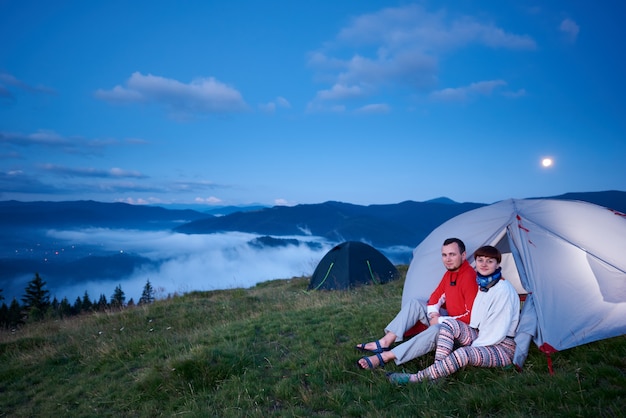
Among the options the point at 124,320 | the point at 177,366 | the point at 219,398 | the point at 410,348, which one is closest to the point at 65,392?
the point at 177,366

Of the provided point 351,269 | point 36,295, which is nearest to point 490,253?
point 351,269

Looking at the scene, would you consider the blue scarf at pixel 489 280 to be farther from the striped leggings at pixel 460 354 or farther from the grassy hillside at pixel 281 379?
the grassy hillside at pixel 281 379

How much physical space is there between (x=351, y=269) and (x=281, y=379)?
10.2 metres

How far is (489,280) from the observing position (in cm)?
448

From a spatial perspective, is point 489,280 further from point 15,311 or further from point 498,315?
point 15,311

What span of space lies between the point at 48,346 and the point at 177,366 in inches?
224

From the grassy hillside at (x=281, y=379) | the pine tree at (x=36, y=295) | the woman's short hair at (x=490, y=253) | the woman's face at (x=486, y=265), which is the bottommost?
the pine tree at (x=36, y=295)

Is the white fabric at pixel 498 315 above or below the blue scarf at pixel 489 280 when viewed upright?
below

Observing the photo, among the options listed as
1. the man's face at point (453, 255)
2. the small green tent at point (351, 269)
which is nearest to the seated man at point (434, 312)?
the man's face at point (453, 255)

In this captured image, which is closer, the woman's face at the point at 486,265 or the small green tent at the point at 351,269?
the woman's face at the point at 486,265

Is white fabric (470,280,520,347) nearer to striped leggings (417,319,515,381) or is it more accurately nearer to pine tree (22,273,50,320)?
striped leggings (417,319,515,381)

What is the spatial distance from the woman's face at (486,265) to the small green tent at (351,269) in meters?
10.0

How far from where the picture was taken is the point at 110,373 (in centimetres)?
602

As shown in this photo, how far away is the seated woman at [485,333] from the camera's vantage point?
4.25 metres
